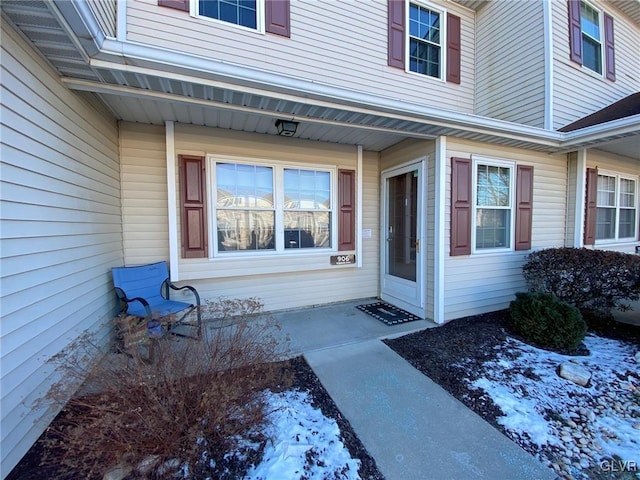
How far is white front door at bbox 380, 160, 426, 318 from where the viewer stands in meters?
3.92

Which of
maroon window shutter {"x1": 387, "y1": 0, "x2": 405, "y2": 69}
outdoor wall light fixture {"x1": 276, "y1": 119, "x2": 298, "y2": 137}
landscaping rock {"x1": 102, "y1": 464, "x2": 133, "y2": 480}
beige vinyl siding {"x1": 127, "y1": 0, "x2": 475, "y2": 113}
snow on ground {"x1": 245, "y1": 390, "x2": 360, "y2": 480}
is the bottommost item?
snow on ground {"x1": 245, "y1": 390, "x2": 360, "y2": 480}

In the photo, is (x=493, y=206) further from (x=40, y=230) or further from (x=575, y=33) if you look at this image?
(x=40, y=230)

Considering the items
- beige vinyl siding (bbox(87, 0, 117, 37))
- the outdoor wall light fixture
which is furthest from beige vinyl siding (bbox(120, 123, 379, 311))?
beige vinyl siding (bbox(87, 0, 117, 37))

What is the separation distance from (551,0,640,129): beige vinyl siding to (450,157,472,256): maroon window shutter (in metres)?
2.33

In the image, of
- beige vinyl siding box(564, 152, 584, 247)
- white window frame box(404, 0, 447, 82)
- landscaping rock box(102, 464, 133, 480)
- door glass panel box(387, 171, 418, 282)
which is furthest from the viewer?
beige vinyl siding box(564, 152, 584, 247)

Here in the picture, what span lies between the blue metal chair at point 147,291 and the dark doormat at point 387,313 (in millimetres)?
2389

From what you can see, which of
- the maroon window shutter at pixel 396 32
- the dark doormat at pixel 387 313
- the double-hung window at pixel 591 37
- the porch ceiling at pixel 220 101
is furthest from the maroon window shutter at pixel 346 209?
the double-hung window at pixel 591 37

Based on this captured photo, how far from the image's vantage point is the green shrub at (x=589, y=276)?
3.43 meters

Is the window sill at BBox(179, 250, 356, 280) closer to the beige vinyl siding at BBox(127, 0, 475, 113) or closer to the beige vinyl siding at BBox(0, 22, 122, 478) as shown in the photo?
the beige vinyl siding at BBox(0, 22, 122, 478)

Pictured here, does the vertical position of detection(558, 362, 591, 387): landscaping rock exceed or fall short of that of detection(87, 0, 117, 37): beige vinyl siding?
it falls short

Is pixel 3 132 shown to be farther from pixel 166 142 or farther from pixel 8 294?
pixel 166 142

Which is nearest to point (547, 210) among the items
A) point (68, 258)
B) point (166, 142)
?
point (166, 142)

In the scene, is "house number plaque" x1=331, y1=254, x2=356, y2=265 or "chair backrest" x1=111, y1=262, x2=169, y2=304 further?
"house number plaque" x1=331, y1=254, x2=356, y2=265

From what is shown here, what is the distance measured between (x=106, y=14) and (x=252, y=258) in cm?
286
